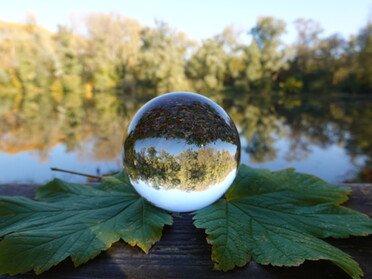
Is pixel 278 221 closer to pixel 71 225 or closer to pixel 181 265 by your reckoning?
pixel 181 265

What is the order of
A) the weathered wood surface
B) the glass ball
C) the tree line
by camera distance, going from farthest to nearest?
the tree line → the glass ball → the weathered wood surface

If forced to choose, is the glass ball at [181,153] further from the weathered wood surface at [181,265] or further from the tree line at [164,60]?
the tree line at [164,60]

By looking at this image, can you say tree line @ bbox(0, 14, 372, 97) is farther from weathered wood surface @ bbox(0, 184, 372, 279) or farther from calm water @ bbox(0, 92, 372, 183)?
weathered wood surface @ bbox(0, 184, 372, 279)

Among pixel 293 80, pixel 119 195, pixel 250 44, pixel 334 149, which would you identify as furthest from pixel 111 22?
pixel 119 195

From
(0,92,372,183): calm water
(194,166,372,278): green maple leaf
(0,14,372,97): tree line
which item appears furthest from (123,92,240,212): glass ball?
(0,14,372,97): tree line

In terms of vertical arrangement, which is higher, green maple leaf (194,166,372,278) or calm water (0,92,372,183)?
green maple leaf (194,166,372,278)

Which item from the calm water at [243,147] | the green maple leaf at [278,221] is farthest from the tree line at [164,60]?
the green maple leaf at [278,221]
